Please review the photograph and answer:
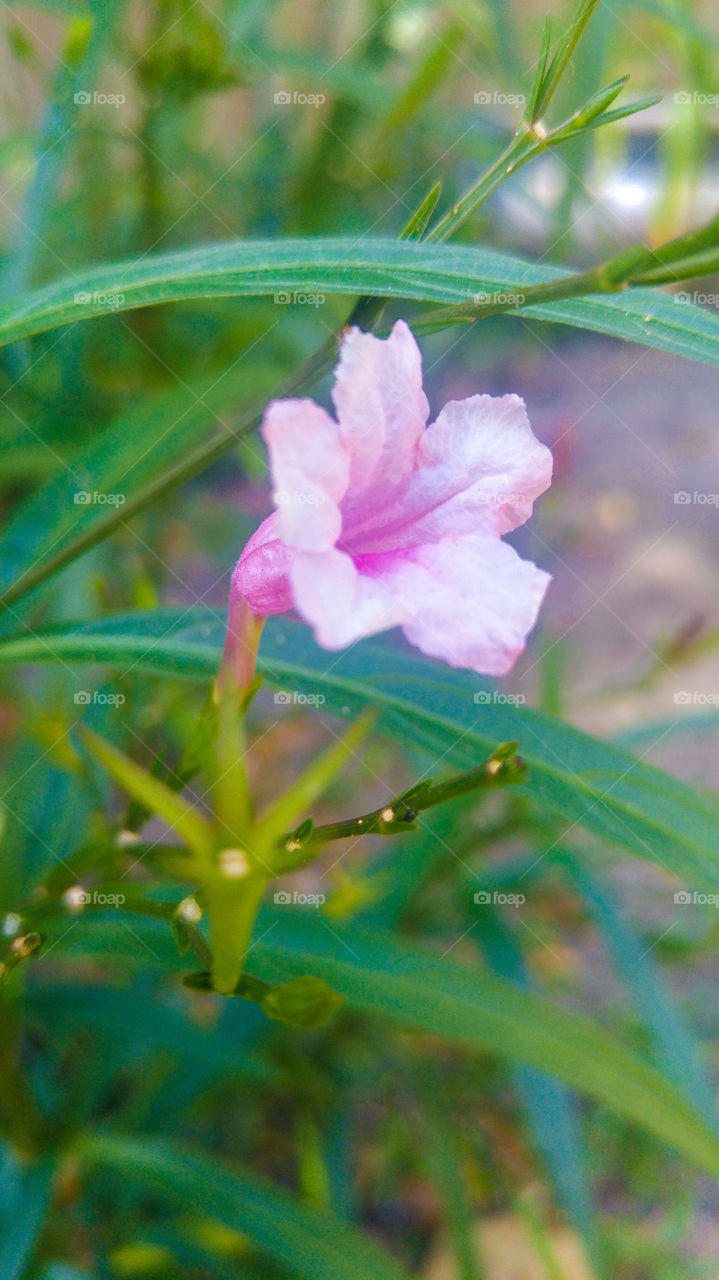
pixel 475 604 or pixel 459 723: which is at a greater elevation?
pixel 475 604

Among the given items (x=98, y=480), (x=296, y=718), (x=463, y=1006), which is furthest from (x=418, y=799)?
(x=296, y=718)

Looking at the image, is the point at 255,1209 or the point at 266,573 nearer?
the point at 266,573

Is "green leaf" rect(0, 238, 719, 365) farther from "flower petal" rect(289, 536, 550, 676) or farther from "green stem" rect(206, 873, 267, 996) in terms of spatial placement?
"green stem" rect(206, 873, 267, 996)

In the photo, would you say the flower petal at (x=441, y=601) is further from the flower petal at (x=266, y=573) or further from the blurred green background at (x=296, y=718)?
the blurred green background at (x=296, y=718)

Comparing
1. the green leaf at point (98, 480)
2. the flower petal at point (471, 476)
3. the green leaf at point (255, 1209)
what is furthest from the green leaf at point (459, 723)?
the green leaf at point (255, 1209)

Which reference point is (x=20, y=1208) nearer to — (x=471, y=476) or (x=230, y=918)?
(x=230, y=918)

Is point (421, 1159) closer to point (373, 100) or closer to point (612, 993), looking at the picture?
point (612, 993)

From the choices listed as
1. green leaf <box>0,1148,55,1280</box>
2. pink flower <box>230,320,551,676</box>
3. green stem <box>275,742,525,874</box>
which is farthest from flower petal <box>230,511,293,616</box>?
A: green leaf <box>0,1148,55,1280</box>

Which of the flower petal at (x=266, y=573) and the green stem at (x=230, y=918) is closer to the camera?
the green stem at (x=230, y=918)
